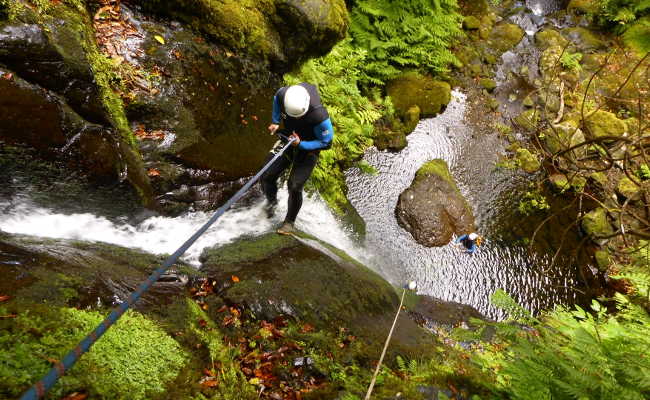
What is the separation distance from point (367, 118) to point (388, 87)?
2644 mm

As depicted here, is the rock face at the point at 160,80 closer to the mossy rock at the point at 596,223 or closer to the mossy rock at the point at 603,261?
the mossy rock at the point at 596,223

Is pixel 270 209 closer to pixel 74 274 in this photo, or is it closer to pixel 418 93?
pixel 74 274

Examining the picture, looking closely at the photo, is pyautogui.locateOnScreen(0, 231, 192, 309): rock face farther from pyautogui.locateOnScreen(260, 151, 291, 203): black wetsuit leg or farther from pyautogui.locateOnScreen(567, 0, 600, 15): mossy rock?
pyautogui.locateOnScreen(567, 0, 600, 15): mossy rock

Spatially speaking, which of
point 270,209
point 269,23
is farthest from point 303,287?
point 269,23

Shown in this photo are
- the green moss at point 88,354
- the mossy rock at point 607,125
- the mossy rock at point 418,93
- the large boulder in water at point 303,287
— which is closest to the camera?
the green moss at point 88,354

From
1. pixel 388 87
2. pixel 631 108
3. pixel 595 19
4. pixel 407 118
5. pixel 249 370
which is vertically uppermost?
pixel 595 19

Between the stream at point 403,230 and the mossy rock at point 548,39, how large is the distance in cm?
563

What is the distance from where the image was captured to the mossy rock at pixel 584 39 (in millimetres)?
14953

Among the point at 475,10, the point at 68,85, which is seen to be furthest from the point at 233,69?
the point at 475,10

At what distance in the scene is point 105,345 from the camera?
2324 mm

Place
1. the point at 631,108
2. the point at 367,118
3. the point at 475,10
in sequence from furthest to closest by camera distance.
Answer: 1. the point at 475,10
2. the point at 631,108
3. the point at 367,118

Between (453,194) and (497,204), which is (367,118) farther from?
(497,204)

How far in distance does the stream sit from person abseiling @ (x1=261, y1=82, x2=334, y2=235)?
2.45 ft

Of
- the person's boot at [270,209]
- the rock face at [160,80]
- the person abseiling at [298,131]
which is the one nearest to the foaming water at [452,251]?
the person's boot at [270,209]
